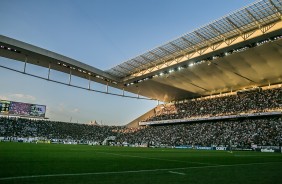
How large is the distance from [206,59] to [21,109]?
155ft

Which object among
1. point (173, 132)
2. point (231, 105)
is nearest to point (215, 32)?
point (231, 105)

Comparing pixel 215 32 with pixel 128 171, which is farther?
pixel 215 32

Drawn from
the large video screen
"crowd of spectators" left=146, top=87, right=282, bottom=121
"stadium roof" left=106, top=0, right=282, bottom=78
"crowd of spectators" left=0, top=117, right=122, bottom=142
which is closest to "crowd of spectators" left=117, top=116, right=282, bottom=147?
"crowd of spectators" left=146, top=87, right=282, bottom=121

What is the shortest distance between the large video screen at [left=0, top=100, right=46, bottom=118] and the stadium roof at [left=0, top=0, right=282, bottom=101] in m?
26.1

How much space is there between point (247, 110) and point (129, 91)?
79.3ft

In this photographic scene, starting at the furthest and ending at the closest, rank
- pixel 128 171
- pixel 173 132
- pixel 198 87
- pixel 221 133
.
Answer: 1. pixel 173 132
2. pixel 198 87
3. pixel 221 133
4. pixel 128 171

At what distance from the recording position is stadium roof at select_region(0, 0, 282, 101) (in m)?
29.3

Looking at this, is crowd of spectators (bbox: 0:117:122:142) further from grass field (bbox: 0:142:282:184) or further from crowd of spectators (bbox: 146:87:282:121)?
grass field (bbox: 0:142:282:184)

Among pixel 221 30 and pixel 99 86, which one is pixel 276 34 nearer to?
pixel 221 30

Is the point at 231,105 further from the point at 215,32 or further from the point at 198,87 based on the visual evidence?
the point at 215,32

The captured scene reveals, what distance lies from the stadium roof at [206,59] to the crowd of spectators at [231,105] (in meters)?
1.98

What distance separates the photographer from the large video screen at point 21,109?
202 ft

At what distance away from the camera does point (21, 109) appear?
64.0m

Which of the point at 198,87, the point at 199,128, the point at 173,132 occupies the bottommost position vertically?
the point at 173,132
